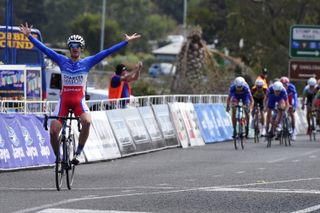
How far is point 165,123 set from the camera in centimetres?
2773

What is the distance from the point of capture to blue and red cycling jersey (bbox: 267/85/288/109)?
95.0 ft

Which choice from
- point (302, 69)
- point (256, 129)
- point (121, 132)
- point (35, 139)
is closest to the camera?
point (35, 139)

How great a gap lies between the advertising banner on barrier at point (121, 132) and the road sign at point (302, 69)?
18.8 meters

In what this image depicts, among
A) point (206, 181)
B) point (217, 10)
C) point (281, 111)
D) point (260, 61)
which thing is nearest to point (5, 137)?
point (206, 181)

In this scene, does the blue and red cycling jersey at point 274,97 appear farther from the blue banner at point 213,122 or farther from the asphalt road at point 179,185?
the asphalt road at point 179,185

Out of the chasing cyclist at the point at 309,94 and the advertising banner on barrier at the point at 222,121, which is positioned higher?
the chasing cyclist at the point at 309,94

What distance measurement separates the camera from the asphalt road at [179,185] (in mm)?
13062

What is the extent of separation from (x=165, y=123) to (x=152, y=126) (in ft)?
3.93

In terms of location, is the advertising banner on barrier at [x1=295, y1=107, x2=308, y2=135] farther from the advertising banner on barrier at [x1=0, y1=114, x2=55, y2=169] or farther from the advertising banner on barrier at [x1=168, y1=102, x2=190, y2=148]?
the advertising banner on barrier at [x1=0, y1=114, x2=55, y2=169]

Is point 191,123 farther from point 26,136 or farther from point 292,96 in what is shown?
point 26,136

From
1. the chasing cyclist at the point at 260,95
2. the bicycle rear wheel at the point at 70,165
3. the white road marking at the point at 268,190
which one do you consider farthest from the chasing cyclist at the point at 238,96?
the white road marking at the point at 268,190

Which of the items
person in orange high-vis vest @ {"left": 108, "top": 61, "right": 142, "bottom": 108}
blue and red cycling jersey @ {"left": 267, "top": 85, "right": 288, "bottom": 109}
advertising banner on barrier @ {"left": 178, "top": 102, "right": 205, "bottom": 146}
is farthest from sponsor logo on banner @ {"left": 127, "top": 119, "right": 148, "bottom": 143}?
blue and red cycling jersey @ {"left": 267, "top": 85, "right": 288, "bottom": 109}

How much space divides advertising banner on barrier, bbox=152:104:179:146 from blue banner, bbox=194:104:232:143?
8.39 ft

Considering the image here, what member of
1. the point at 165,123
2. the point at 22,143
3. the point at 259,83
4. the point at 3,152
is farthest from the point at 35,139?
the point at 259,83
